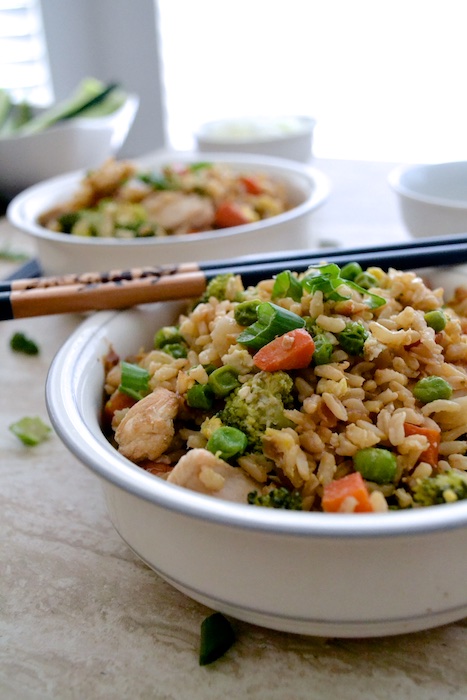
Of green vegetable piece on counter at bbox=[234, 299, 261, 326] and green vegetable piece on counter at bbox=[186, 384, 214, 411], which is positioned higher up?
green vegetable piece on counter at bbox=[234, 299, 261, 326]

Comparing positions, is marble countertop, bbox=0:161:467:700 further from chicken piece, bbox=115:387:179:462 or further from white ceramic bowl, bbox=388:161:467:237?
white ceramic bowl, bbox=388:161:467:237

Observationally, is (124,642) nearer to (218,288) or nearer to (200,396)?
(200,396)

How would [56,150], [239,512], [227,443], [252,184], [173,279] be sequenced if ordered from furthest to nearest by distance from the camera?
[56,150] → [252,184] → [173,279] → [227,443] → [239,512]

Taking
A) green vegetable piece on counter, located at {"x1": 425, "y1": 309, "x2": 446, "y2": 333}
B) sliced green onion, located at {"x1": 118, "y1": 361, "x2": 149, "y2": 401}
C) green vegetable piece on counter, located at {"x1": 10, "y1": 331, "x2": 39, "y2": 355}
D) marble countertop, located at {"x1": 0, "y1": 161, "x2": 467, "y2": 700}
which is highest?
green vegetable piece on counter, located at {"x1": 425, "y1": 309, "x2": 446, "y2": 333}

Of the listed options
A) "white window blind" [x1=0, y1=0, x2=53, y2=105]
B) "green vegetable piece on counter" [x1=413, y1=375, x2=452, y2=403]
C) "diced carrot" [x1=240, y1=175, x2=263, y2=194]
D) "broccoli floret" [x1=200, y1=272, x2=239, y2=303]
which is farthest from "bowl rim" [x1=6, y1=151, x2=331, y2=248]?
"white window blind" [x1=0, y1=0, x2=53, y2=105]

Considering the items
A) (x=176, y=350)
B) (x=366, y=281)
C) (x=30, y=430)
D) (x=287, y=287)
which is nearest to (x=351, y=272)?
(x=366, y=281)

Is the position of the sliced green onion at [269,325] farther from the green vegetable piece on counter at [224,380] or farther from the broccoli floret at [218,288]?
the broccoli floret at [218,288]

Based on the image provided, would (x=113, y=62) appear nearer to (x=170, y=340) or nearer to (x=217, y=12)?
(x=217, y=12)
